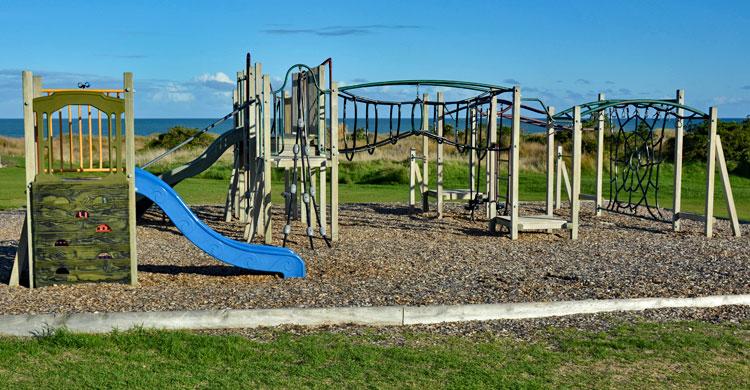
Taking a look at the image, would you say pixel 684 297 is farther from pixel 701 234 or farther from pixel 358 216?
pixel 358 216

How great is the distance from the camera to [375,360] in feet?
19.3

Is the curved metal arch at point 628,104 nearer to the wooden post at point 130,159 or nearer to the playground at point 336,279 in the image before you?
the playground at point 336,279

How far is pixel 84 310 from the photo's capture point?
741cm

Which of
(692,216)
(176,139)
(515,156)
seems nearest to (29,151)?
(515,156)

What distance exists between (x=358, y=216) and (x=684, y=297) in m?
7.70

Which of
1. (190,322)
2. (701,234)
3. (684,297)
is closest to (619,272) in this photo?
(684,297)

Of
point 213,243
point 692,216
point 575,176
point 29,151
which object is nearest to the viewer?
point 29,151

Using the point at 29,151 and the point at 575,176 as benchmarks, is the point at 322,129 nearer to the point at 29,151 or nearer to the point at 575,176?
the point at 575,176

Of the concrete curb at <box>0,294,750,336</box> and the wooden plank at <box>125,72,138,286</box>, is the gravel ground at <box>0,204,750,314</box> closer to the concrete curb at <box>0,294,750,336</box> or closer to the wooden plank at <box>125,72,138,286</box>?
the wooden plank at <box>125,72,138,286</box>

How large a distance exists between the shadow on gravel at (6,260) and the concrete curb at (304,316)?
250 centimetres

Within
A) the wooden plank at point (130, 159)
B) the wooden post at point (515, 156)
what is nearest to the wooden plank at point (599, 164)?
the wooden post at point (515, 156)

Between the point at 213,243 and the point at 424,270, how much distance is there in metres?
2.35

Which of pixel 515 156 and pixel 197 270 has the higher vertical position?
pixel 515 156

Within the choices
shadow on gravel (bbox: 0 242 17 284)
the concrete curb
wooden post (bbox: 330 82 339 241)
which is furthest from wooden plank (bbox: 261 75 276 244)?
the concrete curb
